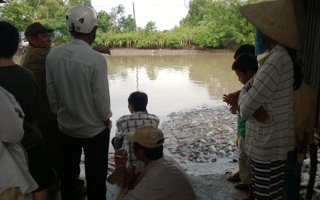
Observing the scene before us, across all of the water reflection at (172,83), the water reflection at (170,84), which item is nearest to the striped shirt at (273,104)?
the water reflection at (170,84)

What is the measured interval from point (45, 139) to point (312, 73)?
8.13 ft

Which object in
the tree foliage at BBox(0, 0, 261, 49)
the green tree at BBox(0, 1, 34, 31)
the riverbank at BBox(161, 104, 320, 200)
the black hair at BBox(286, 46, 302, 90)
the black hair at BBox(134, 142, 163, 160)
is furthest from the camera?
the tree foliage at BBox(0, 0, 261, 49)

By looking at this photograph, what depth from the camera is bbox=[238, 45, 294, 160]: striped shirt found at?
180 cm

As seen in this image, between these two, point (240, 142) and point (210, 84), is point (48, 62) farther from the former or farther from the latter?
point (210, 84)

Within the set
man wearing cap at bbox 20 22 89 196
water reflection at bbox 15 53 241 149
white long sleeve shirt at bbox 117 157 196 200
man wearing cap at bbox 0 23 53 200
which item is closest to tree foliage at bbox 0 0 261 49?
water reflection at bbox 15 53 241 149

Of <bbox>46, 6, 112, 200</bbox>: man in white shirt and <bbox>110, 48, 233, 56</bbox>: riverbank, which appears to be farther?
<bbox>110, 48, 233, 56</bbox>: riverbank

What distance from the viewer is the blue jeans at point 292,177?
6.69ft

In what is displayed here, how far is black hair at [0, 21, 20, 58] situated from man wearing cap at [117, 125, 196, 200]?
2.78ft

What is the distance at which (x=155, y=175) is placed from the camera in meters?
1.88

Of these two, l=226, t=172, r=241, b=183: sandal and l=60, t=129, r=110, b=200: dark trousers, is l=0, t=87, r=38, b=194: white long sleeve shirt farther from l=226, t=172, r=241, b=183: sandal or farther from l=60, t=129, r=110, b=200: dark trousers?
l=226, t=172, r=241, b=183: sandal

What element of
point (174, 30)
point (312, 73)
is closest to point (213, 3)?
point (174, 30)

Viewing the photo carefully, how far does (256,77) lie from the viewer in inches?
72.2

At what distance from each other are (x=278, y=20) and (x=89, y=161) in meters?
1.59

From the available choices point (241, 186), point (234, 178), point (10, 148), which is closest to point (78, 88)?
point (10, 148)
